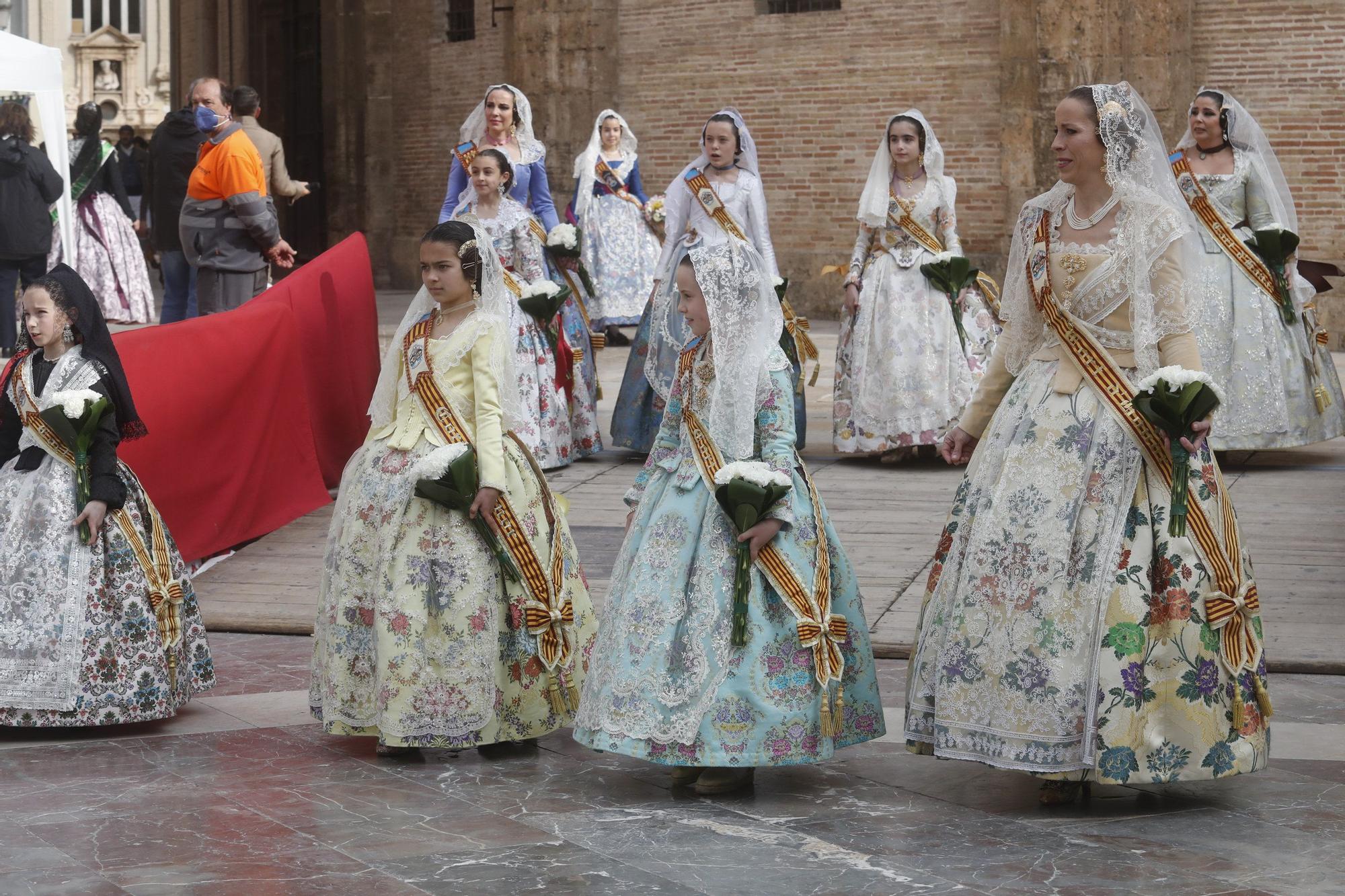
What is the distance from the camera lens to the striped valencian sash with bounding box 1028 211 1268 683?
4836 millimetres

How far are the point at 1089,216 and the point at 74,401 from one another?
2.89m

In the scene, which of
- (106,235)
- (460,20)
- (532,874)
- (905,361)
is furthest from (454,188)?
(460,20)

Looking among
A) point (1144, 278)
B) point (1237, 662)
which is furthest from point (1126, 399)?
point (1237, 662)

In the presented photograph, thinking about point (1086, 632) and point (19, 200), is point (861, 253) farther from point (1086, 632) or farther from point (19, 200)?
point (19, 200)

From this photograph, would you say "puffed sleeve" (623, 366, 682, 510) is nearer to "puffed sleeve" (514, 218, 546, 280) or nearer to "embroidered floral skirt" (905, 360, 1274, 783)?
"embroidered floral skirt" (905, 360, 1274, 783)

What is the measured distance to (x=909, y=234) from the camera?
33.6ft

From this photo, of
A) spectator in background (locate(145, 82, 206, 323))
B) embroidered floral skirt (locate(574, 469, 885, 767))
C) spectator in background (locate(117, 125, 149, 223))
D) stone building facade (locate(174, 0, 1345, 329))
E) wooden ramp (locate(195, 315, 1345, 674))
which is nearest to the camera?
embroidered floral skirt (locate(574, 469, 885, 767))

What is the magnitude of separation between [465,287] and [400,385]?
337 millimetres

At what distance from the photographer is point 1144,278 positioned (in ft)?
16.5

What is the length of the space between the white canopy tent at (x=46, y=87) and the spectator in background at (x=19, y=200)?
0.18 meters

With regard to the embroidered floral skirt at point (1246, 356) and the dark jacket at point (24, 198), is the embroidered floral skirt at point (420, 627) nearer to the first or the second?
the embroidered floral skirt at point (1246, 356)

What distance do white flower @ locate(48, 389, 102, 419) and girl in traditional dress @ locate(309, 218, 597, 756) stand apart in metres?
0.78

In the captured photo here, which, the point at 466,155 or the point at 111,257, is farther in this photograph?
the point at 111,257

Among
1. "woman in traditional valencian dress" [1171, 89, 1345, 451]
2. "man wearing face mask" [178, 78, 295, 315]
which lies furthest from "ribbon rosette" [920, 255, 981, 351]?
"man wearing face mask" [178, 78, 295, 315]
